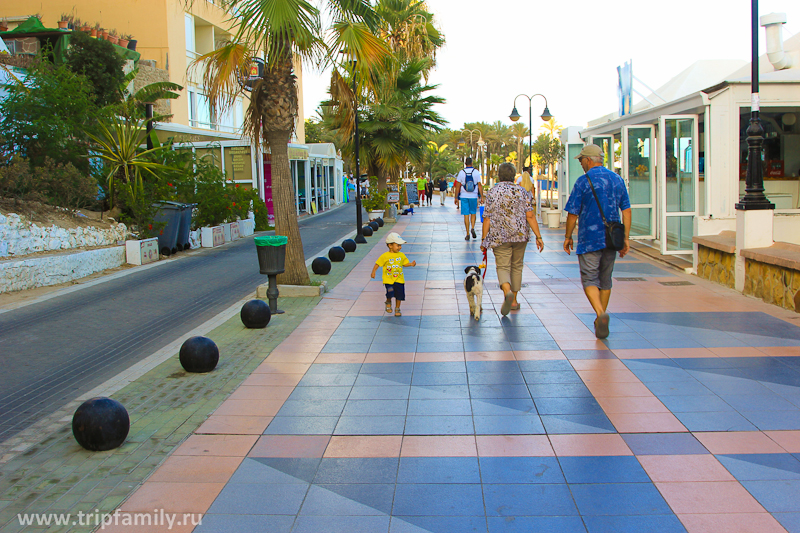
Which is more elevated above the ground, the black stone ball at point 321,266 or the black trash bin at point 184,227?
the black trash bin at point 184,227

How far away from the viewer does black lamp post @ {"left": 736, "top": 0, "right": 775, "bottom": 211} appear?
29.6 feet

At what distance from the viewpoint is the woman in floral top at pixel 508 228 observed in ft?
25.9

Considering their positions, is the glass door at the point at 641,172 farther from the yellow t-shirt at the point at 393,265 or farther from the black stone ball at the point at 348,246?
the yellow t-shirt at the point at 393,265

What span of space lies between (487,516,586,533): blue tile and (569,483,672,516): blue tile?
0.42ft

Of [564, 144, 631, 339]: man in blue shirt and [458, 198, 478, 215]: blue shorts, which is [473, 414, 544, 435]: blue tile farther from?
[458, 198, 478, 215]: blue shorts

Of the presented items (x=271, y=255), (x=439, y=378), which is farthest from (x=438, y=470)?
(x=271, y=255)

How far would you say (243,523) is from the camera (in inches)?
134

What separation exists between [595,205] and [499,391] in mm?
2506

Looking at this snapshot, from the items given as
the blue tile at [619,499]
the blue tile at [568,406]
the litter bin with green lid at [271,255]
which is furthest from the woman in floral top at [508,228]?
the blue tile at [619,499]

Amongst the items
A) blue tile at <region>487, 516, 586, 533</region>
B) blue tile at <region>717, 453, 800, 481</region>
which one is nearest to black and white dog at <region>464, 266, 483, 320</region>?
blue tile at <region>717, 453, 800, 481</region>

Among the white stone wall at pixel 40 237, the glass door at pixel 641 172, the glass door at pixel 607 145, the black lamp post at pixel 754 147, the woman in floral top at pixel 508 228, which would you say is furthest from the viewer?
the glass door at pixel 607 145

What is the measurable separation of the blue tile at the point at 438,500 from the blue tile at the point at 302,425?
1043mm

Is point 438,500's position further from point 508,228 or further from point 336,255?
point 336,255

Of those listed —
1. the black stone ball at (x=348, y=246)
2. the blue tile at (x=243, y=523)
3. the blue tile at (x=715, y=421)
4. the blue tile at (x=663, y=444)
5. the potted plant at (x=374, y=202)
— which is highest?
the potted plant at (x=374, y=202)
